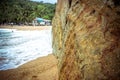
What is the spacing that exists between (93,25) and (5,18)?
265 ft

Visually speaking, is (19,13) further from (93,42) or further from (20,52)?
(93,42)

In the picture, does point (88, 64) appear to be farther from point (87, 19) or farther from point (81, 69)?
point (87, 19)

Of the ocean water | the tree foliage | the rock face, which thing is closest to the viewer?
the rock face

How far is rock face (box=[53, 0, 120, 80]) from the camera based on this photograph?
240 cm

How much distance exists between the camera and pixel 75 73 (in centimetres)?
279

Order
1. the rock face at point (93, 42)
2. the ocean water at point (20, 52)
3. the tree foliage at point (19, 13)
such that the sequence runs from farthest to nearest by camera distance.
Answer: the tree foliage at point (19, 13) < the ocean water at point (20, 52) < the rock face at point (93, 42)

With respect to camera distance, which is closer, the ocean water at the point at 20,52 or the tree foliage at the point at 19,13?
the ocean water at the point at 20,52

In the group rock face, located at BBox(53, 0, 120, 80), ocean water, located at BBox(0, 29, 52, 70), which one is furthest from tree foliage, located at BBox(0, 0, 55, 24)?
rock face, located at BBox(53, 0, 120, 80)

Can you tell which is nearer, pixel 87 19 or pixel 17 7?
pixel 87 19

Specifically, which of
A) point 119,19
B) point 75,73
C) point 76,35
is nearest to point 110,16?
point 119,19

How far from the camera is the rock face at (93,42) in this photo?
2398mm

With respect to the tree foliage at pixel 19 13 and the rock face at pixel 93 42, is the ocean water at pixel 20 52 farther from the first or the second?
the tree foliage at pixel 19 13

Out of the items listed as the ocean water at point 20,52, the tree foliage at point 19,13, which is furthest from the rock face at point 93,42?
the tree foliage at point 19,13

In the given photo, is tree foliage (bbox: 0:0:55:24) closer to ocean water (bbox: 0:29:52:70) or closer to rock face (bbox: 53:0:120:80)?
ocean water (bbox: 0:29:52:70)
